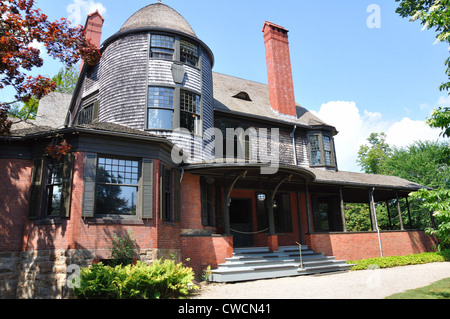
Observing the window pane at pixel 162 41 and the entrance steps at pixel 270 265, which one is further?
the window pane at pixel 162 41

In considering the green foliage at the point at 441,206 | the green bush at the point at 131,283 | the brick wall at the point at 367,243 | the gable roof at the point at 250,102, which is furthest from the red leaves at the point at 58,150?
the brick wall at the point at 367,243

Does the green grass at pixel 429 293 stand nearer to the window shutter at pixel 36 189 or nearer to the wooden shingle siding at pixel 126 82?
the window shutter at pixel 36 189

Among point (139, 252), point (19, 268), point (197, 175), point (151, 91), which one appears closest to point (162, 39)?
point (151, 91)

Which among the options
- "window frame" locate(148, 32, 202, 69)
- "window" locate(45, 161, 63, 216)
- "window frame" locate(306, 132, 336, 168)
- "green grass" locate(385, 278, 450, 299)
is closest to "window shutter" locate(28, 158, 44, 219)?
"window" locate(45, 161, 63, 216)

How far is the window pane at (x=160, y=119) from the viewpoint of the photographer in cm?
1306

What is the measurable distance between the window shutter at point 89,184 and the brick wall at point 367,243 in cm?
999

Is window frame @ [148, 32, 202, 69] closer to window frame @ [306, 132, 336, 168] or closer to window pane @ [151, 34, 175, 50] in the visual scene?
window pane @ [151, 34, 175, 50]

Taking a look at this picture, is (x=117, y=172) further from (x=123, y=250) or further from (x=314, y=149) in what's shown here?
(x=314, y=149)

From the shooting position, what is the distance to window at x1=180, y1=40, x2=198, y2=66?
14438 millimetres

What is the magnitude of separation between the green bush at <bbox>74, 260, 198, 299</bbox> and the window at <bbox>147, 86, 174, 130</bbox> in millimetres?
5956

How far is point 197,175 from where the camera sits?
1302cm

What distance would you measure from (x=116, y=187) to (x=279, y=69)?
1427 centimetres

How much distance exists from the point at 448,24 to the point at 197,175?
9.11 metres

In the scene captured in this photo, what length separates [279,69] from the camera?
68.0 ft
